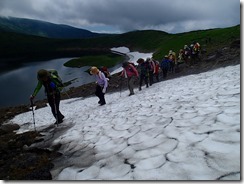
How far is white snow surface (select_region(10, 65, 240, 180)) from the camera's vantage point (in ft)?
14.9

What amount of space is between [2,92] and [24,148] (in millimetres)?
38264

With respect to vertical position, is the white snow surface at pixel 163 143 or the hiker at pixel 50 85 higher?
the hiker at pixel 50 85

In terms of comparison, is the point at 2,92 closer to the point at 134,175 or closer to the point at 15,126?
the point at 15,126

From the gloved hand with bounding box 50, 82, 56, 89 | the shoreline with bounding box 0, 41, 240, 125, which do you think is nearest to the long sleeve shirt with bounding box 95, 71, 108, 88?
the shoreline with bounding box 0, 41, 240, 125

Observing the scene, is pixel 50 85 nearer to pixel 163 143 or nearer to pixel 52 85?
pixel 52 85

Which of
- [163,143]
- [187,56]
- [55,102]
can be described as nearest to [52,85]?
[55,102]

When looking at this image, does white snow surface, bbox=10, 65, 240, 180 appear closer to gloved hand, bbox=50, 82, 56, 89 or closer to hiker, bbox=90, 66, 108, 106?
gloved hand, bbox=50, 82, 56, 89

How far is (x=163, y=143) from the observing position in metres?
5.75

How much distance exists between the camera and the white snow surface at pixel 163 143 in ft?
14.9

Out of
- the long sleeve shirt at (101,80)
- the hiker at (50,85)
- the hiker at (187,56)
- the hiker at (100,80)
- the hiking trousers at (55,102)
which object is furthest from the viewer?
the hiker at (187,56)

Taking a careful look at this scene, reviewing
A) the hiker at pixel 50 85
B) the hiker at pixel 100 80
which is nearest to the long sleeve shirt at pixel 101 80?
the hiker at pixel 100 80

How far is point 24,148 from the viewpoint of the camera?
8.82 m

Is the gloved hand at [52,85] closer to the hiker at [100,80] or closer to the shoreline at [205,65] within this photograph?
the hiker at [100,80]

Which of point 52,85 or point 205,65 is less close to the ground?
point 52,85
